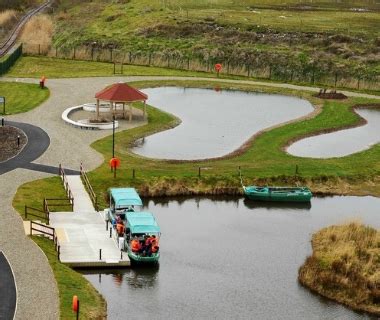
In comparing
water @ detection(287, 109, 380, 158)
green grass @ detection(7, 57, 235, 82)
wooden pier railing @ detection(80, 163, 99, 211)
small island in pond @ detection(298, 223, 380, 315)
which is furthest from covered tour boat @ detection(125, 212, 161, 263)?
green grass @ detection(7, 57, 235, 82)

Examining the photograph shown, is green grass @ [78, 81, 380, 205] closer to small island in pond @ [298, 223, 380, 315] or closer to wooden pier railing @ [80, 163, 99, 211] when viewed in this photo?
wooden pier railing @ [80, 163, 99, 211]

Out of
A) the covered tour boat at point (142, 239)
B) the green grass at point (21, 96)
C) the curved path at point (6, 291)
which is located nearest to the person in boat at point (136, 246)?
the covered tour boat at point (142, 239)

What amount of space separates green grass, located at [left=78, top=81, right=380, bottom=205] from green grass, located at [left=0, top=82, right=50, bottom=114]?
43.8 ft

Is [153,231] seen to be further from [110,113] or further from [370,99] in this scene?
[370,99]

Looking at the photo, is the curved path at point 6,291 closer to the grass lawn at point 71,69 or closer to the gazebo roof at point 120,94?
the gazebo roof at point 120,94

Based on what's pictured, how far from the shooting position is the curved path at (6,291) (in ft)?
131

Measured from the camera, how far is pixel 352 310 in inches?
1741

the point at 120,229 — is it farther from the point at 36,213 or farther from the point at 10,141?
the point at 10,141

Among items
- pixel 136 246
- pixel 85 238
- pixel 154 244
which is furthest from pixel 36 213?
pixel 154 244

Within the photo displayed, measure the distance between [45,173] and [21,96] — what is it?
29.0 m

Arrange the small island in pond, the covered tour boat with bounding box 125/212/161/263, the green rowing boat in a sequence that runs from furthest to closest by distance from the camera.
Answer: the green rowing boat → the covered tour boat with bounding box 125/212/161/263 → the small island in pond

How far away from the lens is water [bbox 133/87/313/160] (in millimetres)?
73562

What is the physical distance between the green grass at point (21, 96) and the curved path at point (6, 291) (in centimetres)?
3860

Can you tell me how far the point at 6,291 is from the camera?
42156mm
